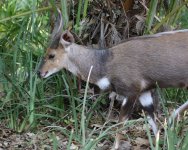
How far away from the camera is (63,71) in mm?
6438

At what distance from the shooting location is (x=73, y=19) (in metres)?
6.65

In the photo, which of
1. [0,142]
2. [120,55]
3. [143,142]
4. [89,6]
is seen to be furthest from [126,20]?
[0,142]

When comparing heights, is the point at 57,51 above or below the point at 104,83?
above

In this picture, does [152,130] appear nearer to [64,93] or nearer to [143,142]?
[143,142]

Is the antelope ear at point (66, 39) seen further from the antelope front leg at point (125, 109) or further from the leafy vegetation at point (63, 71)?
the antelope front leg at point (125, 109)

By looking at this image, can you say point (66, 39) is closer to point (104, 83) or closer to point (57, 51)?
point (57, 51)

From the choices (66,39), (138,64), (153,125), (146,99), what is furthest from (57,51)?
(153,125)

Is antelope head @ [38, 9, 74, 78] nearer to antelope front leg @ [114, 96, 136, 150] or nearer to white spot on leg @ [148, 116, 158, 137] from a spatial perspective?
antelope front leg @ [114, 96, 136, 150]

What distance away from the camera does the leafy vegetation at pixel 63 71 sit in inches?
239

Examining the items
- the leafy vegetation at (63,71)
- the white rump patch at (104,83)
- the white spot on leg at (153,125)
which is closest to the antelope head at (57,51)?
the leafy vegetation at (63,71)

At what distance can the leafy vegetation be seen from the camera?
6.07 m

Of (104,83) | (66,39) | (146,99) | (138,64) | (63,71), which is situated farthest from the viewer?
(63,71)

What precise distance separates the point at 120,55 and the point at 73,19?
1.16 metres

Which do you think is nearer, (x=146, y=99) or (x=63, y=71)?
(x=146, y=99)
